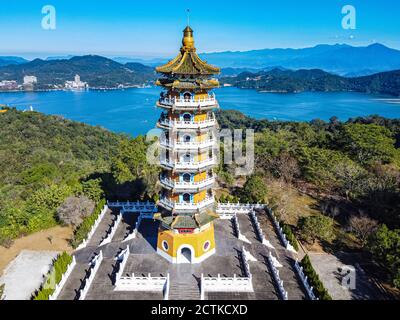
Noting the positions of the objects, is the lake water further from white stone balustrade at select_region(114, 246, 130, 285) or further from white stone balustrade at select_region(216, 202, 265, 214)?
white stone balustrade at select_region(114, 246, 130, 285)

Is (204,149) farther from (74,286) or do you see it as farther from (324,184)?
(324,184)

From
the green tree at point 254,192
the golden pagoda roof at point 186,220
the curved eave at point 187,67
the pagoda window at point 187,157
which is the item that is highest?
the curved eave at point 187,67

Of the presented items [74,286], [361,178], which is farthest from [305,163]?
[74,286]

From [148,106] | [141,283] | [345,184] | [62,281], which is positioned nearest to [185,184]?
[141,283]

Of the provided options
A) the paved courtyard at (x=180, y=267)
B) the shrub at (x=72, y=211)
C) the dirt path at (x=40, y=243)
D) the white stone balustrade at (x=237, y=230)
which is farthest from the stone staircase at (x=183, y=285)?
the shrub at (x=72, y=211)

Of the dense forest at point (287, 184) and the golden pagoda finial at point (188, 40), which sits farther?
the dense forest at point (287, 184)

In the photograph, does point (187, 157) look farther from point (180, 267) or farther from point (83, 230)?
point (83, 230)

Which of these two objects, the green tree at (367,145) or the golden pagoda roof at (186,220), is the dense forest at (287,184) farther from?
the golden pagoda roof at (186,220)
